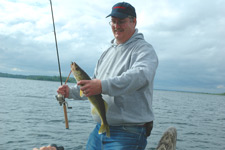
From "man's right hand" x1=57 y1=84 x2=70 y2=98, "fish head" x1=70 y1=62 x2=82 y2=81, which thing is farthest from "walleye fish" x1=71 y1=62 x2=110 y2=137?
"man's right hand" x1=57 y1=84 x2=70 y2=98

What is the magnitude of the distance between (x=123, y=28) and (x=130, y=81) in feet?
3.91

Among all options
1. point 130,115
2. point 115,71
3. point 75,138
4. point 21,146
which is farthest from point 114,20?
point 75,138

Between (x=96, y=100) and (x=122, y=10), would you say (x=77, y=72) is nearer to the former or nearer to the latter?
(x=96, y=100)

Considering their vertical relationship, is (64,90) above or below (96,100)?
above

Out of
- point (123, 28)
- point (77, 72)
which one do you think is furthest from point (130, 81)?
point (123, 28)

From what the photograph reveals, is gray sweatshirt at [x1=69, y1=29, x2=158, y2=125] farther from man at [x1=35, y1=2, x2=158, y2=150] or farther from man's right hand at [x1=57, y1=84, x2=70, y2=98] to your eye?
man's right hand at [x1=57, y1=84, x2=70, y2=98]

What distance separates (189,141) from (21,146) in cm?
999

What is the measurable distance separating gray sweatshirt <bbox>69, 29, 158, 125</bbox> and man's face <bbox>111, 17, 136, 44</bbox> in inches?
3.7

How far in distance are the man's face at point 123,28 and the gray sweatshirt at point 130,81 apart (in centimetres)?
9

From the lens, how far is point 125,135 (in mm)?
3326

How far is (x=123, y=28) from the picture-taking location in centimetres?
355

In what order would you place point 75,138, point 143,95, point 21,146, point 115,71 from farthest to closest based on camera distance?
point 75,138 → point 21,146 → point 115,71 → point 143,95

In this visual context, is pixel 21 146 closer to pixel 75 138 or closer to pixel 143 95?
pixel 75 138

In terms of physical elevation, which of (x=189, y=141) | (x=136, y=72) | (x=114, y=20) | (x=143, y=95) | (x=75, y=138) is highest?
(x=114, y=20)
